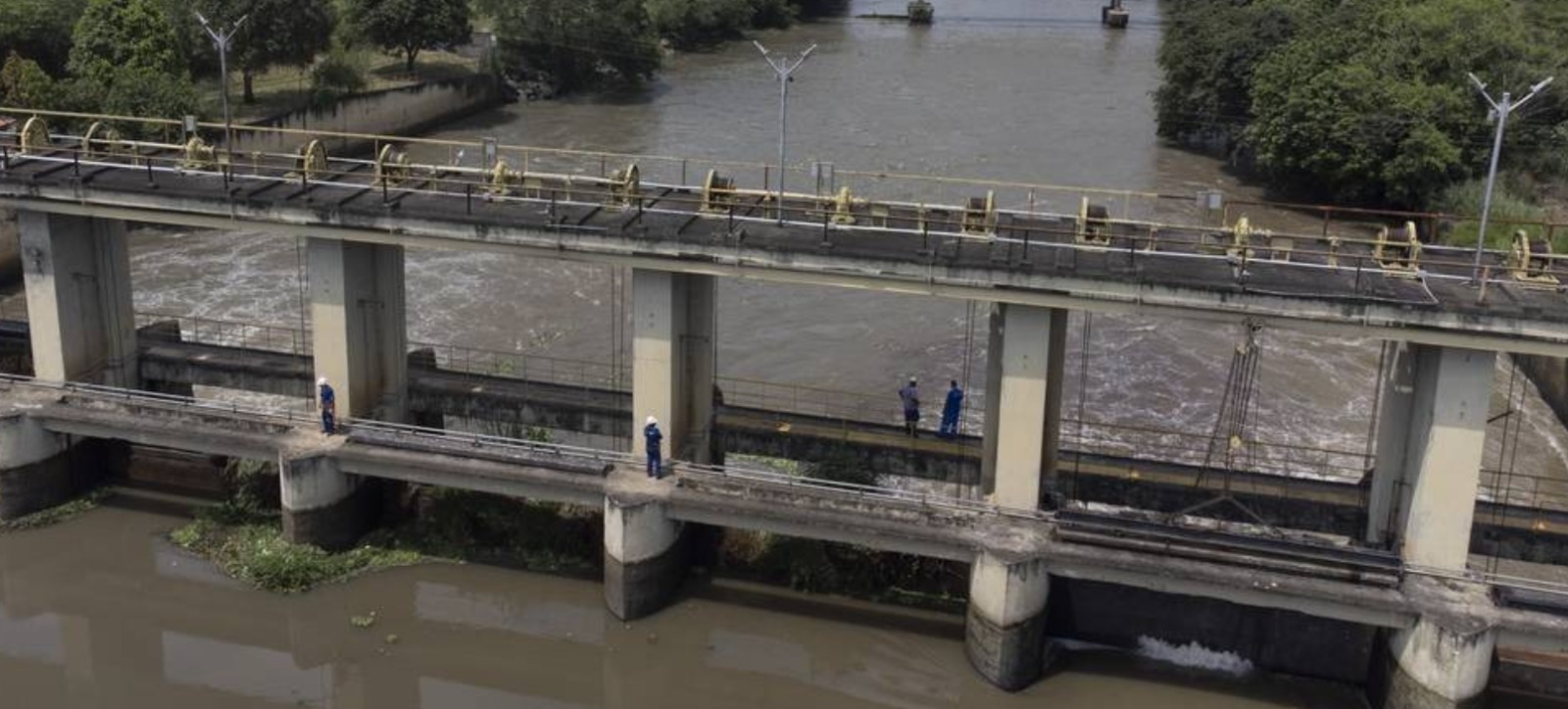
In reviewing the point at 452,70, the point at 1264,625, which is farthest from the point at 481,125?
the point at 1264,625

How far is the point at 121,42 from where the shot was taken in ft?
172

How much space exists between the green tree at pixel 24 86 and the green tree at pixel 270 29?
9900mm

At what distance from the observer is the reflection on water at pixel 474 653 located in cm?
2214

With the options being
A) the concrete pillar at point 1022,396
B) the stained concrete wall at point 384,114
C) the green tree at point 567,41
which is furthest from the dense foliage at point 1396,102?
the stained concrete wall at point 384,114

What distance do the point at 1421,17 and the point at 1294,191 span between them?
7859 mm

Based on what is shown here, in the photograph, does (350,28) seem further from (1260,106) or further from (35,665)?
(35,665)

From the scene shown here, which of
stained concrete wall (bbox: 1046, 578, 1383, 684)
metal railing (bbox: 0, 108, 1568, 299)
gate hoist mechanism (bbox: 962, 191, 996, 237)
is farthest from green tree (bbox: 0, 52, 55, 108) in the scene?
stained concrete wall (bbox: 1046, 578, 1383, 684)

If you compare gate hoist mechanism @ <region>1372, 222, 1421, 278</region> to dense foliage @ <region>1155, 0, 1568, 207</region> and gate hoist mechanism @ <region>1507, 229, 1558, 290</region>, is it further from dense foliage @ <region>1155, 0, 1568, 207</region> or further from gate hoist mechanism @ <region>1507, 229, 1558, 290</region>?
dense foliage @ <region>1155, 0, 1568, 207</region>

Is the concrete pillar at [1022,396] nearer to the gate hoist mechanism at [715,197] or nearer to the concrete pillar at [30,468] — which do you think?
the gate hoist mechanism at [715,197]

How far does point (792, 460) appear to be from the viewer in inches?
1047

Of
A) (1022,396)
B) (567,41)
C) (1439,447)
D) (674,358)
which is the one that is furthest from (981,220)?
(567,41)

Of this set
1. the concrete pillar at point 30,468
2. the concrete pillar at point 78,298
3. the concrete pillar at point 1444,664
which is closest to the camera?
the concrete pillar at point 1444,664

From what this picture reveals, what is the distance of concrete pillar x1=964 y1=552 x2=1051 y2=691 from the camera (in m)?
21.3

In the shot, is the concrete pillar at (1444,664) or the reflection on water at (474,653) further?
the reflection on water at (474,653)
